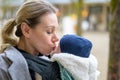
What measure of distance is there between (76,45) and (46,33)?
17cm

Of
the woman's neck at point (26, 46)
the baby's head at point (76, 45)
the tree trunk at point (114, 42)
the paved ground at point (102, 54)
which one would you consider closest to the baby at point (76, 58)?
the baby's head at point (76, 45)

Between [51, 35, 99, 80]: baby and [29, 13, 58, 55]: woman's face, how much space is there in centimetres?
5

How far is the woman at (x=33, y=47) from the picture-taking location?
5.95 ft

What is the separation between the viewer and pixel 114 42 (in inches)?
185

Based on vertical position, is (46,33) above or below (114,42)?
above

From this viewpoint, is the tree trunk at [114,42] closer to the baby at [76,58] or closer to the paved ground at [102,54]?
the baby at [76,58]

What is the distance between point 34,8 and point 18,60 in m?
0.28

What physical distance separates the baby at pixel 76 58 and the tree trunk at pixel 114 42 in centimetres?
286

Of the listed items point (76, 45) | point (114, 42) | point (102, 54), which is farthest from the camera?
point (102, 54)

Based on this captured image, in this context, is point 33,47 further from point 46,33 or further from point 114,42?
point 114,42

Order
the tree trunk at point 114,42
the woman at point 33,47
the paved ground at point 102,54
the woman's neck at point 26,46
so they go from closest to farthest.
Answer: the woman at point 33,47 → the woman's neck at point 26,46 → the tree trunk at point 114,42 → the paved ground at point 102,54

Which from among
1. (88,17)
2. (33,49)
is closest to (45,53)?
(33,49)

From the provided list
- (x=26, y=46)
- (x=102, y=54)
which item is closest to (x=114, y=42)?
(x=26, y=46)

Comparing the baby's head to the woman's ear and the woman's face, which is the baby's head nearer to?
the woman's face
